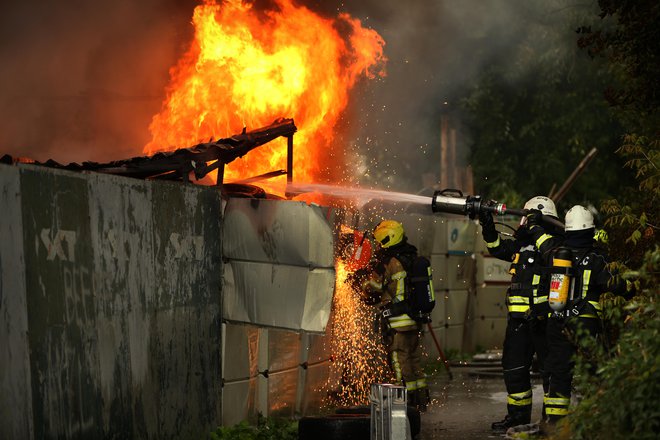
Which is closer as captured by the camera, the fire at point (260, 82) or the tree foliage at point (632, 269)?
the tree foliage at point (632, 269)

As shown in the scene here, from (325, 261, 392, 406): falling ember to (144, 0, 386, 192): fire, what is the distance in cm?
159

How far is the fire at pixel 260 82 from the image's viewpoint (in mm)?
11953

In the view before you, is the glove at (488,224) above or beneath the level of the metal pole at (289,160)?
beneath

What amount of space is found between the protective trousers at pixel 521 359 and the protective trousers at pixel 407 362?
115 cm

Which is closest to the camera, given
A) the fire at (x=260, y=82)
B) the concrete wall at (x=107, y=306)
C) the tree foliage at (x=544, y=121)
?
the concrete wall at (x=107, y=306)

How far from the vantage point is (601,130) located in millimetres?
26094

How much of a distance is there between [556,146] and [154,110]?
12797mm

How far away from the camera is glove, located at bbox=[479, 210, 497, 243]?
33.0 feet

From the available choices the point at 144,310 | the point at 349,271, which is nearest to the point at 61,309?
the point at 144,310

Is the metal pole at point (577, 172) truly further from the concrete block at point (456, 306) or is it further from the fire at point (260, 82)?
the fire at point (260, 82)

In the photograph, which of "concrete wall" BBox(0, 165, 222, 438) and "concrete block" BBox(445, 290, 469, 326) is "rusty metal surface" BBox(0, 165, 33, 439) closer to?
"concrete wall" BBox(0, 165, 222, 438)

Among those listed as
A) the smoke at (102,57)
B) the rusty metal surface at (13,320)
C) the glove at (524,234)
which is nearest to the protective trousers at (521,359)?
the glove at (524,234)

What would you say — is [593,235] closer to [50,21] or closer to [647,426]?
[647,426]

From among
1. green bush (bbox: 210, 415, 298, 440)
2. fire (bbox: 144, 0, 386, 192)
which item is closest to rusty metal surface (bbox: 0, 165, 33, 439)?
green bush (bbox: 210, 415, 298, 440)
